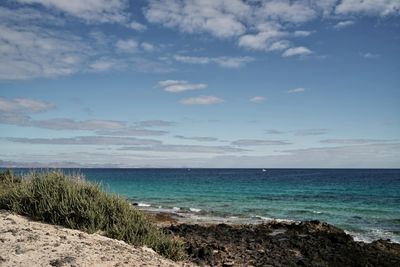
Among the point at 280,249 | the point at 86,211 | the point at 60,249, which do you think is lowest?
the point at 280,249

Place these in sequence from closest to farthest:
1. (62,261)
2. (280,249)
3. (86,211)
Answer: (62,261) < (86,211) < (280,249)

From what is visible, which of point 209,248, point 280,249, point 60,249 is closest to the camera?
point 60,249

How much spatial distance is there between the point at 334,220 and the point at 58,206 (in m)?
20.9

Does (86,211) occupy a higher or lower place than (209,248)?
higher

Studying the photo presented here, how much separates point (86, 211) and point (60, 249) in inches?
58.7

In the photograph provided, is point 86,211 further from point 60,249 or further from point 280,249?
point 280,249

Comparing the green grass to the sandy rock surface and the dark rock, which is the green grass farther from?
the dark rock

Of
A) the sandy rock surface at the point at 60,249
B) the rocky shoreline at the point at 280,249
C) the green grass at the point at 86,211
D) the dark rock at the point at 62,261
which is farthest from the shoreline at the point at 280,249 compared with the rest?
the dark rock at the point at 62,261

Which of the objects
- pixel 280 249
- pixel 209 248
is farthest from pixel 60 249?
pixel 280 249

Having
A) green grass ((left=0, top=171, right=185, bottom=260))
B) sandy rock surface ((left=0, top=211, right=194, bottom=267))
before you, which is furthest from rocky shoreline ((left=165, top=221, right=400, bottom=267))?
sandy rock surface ((left=0, top=211, right=194, bottom=267))

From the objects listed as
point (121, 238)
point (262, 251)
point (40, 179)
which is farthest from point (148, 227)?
point (262, 251)

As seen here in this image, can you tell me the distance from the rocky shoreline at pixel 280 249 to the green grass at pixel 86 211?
1519 mm

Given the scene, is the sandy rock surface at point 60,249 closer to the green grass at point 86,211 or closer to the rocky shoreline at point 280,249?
the green grass at point 86,211

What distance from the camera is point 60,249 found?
27.9 feet
